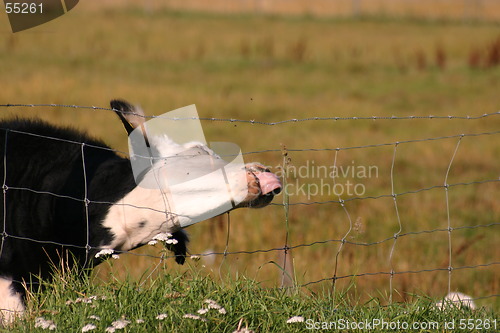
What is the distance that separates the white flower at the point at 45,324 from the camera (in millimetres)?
3215

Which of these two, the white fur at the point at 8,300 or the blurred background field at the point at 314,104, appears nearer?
the white fur at the point at 8,300

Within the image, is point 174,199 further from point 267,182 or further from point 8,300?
point 8,300

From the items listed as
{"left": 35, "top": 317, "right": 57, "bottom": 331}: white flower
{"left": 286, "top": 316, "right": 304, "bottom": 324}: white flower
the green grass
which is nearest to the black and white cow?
the green grass

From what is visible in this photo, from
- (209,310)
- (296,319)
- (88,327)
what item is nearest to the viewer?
(88,327)

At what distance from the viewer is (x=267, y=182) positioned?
3947mm

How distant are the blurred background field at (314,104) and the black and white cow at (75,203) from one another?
0.96 ft

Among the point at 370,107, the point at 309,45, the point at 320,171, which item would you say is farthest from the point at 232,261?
the point at 309,45

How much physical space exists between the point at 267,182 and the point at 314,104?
1052 cm

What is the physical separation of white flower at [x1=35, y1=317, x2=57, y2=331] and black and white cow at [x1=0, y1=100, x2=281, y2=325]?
545mm

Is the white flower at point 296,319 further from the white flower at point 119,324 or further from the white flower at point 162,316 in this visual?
the white flower at point 119,324

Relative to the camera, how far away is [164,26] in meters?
23.3

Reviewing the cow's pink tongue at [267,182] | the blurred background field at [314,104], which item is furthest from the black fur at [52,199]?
the cow's pink tongue at [267,182]

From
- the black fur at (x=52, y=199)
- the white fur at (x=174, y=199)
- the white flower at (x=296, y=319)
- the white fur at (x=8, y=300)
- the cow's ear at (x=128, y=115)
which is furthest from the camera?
the cow's ear at (x=128, y=115)

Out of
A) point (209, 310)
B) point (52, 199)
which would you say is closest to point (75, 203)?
point (52, 199)
